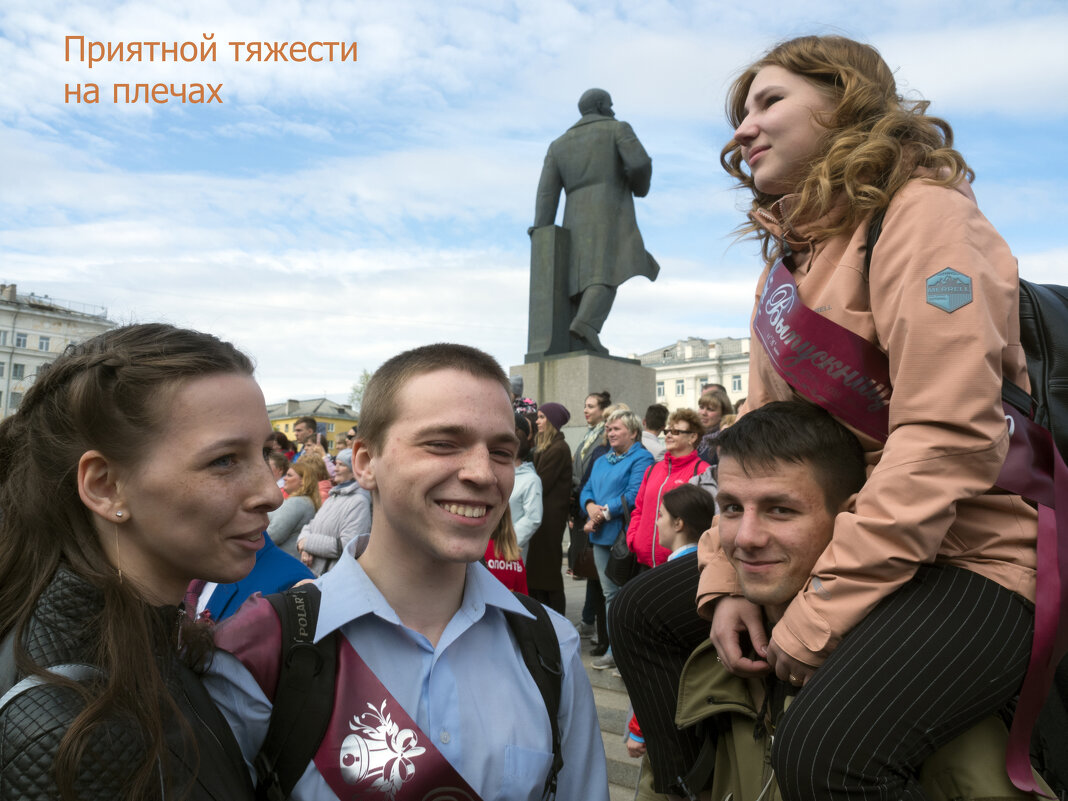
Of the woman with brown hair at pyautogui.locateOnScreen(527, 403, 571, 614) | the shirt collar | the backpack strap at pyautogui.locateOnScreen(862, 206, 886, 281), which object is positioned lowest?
the woman with brown hair at pyautogui.locateOnScreen(527, 403, 571, 614)

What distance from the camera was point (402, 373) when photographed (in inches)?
79.9

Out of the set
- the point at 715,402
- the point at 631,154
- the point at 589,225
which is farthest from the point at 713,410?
the point at 631,154

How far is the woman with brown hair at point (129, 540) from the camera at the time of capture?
4.21ft

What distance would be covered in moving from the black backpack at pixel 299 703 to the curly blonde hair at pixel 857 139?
133 centimetres

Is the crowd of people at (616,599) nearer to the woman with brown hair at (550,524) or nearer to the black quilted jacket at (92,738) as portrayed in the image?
the black quilted jacket at (92,738)

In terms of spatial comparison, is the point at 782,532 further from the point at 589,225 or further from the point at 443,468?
the point at 589,225

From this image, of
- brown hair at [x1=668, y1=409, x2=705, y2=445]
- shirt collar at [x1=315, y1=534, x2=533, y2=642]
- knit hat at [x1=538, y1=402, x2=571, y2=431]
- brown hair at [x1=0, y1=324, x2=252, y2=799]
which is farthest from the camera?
knit hat at [x1=538, y1=402, x2=571, y2=431]

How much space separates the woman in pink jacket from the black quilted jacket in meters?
4.22

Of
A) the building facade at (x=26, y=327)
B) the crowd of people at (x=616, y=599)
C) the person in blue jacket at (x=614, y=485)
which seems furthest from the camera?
the building facade at (x=26, y=327)

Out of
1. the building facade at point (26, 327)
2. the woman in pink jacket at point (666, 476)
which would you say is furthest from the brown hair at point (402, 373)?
the building facade at point (26, 327)

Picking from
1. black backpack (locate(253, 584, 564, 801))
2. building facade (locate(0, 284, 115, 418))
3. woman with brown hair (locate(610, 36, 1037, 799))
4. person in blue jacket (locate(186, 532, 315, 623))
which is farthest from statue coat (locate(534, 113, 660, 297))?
building facade (locate(0, 284, 115, 418))

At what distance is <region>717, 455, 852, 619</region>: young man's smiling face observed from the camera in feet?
6.13

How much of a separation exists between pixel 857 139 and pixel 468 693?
62.2 inches

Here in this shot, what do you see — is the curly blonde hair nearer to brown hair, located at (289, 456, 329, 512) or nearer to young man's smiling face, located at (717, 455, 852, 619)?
young man's smiling face, located at (717, 455, 852, 619)
